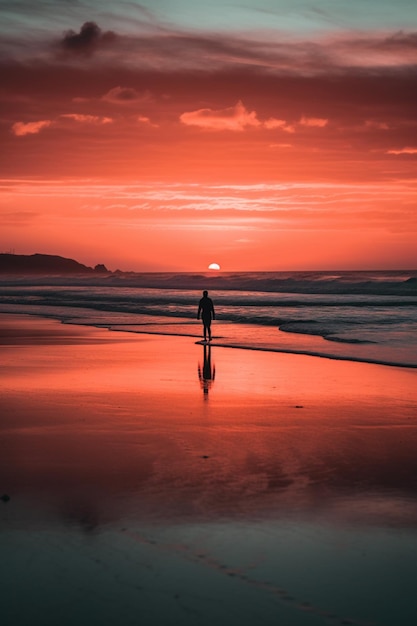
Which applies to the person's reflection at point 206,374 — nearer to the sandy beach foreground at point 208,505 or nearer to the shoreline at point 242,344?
the sandy beach foreground at point 208,505

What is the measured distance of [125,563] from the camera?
19.1 feet

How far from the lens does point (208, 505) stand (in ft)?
23.7

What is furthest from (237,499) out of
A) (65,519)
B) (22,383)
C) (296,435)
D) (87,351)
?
(87,351)

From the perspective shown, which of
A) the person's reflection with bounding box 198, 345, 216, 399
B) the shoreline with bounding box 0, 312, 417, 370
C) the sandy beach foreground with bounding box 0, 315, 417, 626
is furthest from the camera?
the shoreline with bounding box 0, 312, 417, 370

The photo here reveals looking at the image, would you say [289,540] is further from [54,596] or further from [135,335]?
[135,335]

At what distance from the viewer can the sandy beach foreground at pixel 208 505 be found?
5.23 meters

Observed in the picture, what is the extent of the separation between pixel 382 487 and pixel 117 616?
378 cm

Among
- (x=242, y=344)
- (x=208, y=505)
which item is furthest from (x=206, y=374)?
(x=208, y=505)

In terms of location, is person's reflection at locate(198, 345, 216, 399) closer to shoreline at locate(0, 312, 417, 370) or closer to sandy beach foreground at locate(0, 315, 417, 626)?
sandy beach foreground at locate(0, 315, 417, 626)

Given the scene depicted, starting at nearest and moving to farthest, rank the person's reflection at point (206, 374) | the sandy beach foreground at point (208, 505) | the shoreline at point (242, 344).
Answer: the sandy beach foreground at point (208, 505), the person's reflection at point (206, 374), the shoreline at point (242, 344)

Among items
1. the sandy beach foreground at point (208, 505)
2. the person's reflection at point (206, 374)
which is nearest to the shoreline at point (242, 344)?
the person's reflection at point (206, 374)

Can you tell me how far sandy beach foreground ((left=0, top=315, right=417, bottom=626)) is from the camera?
5230 millimetres

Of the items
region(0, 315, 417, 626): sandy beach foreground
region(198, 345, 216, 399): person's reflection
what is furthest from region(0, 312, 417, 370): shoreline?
region(0, 315, 417, 626): sandy beach foreground

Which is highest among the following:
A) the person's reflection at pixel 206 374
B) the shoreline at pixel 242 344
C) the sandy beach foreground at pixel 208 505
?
the shoreline at pixel 242 344
